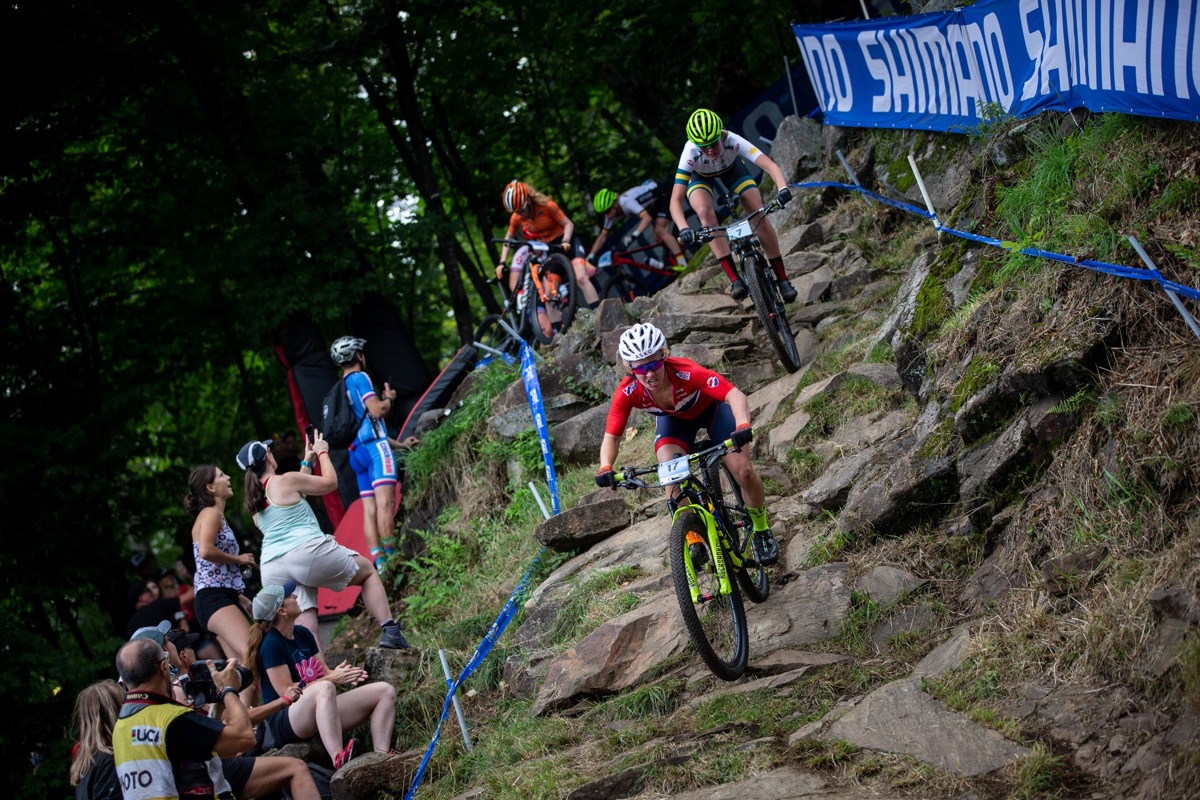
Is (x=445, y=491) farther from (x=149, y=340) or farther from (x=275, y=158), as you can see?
(x=149, y=340)

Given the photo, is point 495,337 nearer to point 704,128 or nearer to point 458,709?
point 704,128

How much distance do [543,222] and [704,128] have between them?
398 cm

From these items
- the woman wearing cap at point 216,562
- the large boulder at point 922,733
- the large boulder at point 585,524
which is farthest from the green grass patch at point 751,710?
the woman wearing cap at point 216,562

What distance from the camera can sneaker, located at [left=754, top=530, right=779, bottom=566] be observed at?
711 centimetres

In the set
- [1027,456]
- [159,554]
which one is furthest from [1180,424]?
[159,554]

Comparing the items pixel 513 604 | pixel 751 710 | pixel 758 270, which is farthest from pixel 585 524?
pixel 751 710

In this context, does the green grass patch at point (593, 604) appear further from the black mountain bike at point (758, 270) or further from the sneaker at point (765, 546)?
the black mountain bike at point (758, 270)

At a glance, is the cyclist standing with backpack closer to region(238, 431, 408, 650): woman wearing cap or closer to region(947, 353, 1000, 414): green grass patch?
region(238, 431, 408, 650): woman wearing cap

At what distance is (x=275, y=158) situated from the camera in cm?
1575

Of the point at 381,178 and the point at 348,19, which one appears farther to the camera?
the point at 381,178

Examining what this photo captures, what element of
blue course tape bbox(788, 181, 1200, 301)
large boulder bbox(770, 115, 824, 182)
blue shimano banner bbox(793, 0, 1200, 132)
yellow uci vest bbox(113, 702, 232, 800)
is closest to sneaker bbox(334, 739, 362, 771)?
yellow uci vest bbox(113, 702, 232, 800)

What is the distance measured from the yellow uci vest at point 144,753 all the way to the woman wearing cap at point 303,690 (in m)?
1.58

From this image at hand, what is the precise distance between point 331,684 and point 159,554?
52.8 ft

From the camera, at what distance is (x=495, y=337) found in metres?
14.6
